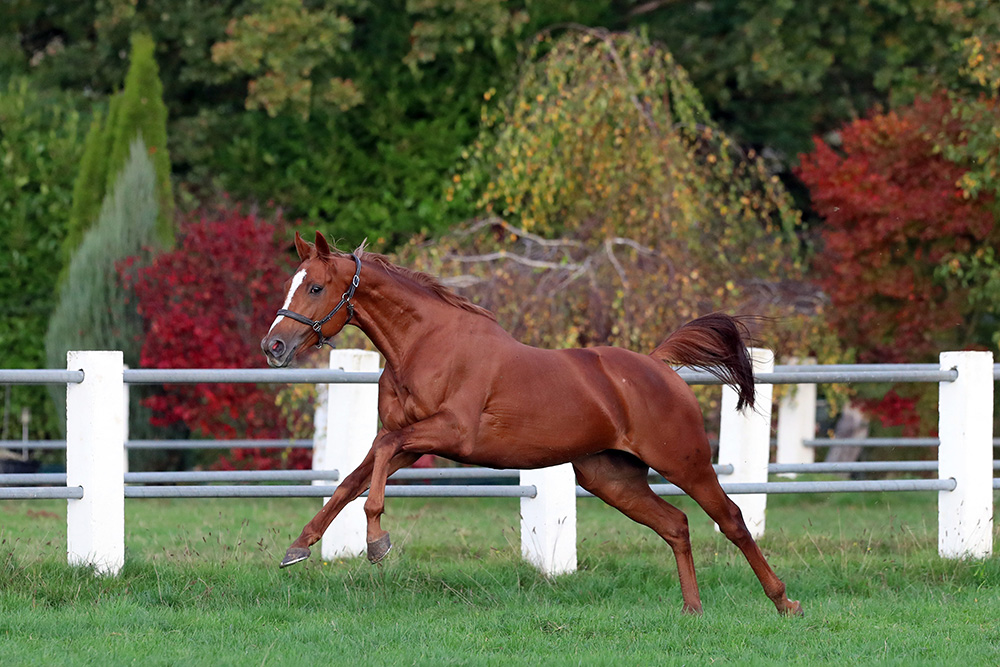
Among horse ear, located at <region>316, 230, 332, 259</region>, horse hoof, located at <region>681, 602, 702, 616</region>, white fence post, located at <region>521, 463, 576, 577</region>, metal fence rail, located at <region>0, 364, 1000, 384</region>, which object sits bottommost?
horse hoof, located at <region>681, 602, 702, 616</region>

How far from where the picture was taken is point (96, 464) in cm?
659

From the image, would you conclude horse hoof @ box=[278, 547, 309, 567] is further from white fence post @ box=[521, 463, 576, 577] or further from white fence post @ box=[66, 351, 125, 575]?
white fence post @ box=[521, 463, 576, 577]

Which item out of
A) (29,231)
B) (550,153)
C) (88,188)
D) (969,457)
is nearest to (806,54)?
(550,153)

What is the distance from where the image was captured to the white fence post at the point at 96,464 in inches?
259

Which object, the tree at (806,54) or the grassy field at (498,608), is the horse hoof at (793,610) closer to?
the grassy field at (498,608)

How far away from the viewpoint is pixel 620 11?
18.8 metres

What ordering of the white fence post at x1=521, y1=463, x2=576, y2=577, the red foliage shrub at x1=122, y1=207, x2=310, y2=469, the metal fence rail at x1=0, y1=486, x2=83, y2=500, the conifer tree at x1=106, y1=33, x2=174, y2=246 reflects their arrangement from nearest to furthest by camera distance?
the metal fence rail at x1=0, y1=486, x2=83, y2=500 → the white fence post at x1=521, y1=463, x2=576, y2=577 → the red foliage shrub at x1=122, y1=207, x2=310, y2=469 → the conifer tree at x1=106, y1=33, x2=174, y2=246

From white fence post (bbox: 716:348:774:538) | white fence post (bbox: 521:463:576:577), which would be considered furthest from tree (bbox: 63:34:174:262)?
white fence post (bbox: 521:463:576:577)

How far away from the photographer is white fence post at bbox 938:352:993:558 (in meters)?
7.65

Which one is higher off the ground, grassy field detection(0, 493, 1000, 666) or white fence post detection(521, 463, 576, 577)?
white fence post detection(521, 463, 576, 577)

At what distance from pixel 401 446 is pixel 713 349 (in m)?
1.76

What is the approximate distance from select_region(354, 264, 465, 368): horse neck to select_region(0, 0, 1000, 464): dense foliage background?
6.06 metres

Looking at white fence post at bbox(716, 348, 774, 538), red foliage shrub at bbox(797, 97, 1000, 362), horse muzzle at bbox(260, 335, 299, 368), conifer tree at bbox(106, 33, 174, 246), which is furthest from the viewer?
conifer tree at bbox(106, 33, 174, 246)

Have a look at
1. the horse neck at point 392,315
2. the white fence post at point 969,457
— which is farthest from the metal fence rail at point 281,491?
the white fence post at point 969,457
